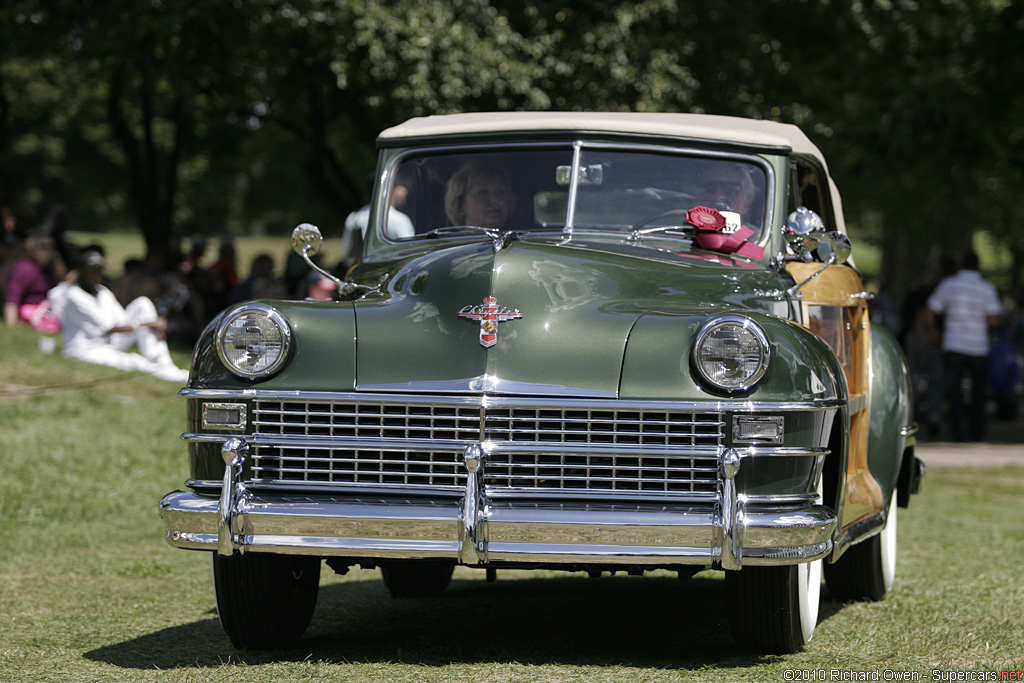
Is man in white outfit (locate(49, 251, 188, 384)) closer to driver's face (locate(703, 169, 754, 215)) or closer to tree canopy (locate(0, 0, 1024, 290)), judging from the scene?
tree canopy (locate(0, 0, 1024, 290))

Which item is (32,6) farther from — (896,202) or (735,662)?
(896,202)

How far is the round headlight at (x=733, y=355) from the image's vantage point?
4219mm

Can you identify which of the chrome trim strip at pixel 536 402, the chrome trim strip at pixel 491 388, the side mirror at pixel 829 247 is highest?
the side mirror at pixel 829 247

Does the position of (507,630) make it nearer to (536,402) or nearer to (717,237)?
(536,402)

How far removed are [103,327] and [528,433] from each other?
9723 mm

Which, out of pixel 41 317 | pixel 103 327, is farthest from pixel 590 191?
pixel 41 317

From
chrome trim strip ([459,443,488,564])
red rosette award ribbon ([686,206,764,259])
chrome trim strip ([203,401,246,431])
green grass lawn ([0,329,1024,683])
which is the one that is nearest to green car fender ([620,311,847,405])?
chrome trim strip ([459,443,488,564])

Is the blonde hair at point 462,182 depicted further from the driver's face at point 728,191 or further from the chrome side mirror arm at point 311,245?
the driver's face at point 728,191

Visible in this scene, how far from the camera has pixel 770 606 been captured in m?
4.54

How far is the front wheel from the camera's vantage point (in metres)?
4.51

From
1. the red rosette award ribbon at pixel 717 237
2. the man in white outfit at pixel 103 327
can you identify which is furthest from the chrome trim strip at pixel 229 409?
the man in white outfit at pixel 103 327

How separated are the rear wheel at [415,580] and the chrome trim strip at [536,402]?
198 cm

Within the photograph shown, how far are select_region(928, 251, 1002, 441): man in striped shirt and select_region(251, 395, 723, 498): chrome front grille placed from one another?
10175mm

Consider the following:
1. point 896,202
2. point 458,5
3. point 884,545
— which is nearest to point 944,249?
point 896,202
